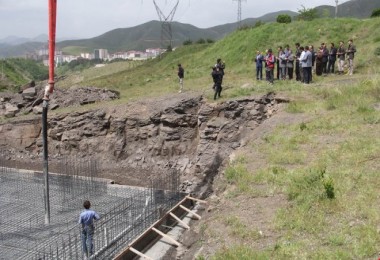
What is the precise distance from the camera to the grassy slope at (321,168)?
680 centimetres

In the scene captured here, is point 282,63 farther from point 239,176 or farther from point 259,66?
point 239,176

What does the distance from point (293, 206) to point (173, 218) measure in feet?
12.2

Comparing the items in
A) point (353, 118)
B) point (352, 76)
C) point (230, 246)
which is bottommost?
point (230, 246)

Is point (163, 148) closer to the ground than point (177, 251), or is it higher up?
higher up

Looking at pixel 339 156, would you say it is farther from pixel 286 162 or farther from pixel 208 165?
pixel 208 165

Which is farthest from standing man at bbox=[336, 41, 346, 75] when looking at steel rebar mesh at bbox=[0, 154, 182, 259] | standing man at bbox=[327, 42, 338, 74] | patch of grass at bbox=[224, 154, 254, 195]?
steel rebar mesh at bbox=[0, 154, 182, 259]

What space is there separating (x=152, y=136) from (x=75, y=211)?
4.80m

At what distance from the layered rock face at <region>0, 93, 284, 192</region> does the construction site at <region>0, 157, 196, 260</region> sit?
85 centimetres

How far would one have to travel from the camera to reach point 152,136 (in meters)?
15.9

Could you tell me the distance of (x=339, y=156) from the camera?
9781 millimetres

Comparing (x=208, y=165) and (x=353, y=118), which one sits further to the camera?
(x=208, y=165)

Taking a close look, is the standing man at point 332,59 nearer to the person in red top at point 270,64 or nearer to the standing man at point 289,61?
the standing man at point 289,61

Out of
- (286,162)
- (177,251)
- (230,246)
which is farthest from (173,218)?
(230,246)

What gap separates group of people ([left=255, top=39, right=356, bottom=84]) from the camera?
50.8 ft
